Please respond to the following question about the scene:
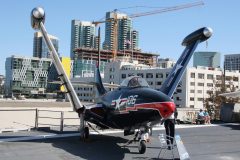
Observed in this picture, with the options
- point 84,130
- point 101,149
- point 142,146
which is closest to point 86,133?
point 84,130

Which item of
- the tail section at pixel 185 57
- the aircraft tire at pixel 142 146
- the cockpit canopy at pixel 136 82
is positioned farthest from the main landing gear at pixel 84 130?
the aircraft tire at pixel 142 146

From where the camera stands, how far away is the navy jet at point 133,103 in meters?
13.7

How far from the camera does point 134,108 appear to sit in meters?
14.3

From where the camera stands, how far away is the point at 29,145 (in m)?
16.6

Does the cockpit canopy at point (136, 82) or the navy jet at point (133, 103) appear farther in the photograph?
the cockpit canopy at point (136, 82)

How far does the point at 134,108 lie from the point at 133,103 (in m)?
0.22

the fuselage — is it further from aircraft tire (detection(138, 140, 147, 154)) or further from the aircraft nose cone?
the aircraft nose cone

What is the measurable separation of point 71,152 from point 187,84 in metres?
123

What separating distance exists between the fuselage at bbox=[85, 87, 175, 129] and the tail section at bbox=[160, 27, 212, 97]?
3.55 m

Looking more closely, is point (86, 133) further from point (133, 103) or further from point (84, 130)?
point (133, 103)

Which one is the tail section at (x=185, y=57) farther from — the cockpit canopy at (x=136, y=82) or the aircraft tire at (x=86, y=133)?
the aircraft tire at (x=86, y=133)

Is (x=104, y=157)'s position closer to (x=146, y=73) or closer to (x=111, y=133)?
(x=111, y=133)

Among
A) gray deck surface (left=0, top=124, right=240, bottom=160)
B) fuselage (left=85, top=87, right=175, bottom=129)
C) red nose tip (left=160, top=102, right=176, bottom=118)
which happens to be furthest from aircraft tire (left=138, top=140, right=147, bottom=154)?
red nose tip (left=160, top=102, right=176, bottom=118)

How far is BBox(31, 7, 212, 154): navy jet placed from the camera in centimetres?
1370
